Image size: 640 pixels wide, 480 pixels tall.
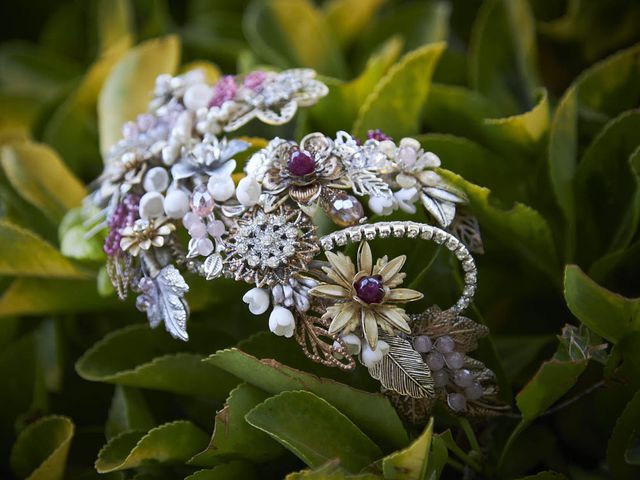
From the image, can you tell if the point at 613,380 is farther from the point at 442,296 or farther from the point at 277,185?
the point at 277,185

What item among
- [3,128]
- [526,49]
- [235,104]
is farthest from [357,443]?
[3,128]

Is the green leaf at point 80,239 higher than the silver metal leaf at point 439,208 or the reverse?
the reverse

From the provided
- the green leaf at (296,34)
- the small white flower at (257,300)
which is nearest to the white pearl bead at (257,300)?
the small white flower at (257,300)

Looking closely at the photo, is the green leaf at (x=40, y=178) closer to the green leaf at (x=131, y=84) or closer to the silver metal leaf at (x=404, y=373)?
the green leaf at (x=131, y=84)

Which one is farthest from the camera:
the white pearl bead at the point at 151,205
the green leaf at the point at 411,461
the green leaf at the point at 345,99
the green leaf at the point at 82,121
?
the green leaf at the point at 82,121

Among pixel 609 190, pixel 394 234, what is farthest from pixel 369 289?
pixel 609 190

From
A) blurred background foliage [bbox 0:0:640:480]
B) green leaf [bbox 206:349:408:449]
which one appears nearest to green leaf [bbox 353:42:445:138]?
blurred background foliage [bbox 0:0:640:480]
